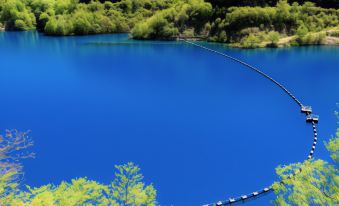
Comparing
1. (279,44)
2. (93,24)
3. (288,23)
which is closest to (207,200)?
(279,44)

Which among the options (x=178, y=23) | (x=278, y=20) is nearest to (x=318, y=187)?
(x=278, y=20)

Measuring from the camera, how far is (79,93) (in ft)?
115

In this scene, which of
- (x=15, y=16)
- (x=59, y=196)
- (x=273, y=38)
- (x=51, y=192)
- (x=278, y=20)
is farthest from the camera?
(x=15, y=16)

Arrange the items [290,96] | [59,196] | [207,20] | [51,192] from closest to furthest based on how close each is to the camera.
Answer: [51,192] < [59,196] < [290,96] < [207,20]

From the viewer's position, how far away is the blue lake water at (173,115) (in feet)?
67.5

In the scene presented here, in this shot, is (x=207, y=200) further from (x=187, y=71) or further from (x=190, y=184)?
(x=187, y=71)

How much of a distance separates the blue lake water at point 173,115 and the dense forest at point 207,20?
25.1 ft

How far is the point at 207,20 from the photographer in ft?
218

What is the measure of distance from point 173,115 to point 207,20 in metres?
41.2

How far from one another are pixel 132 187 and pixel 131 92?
23473 mm

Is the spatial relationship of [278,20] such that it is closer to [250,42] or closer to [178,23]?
[250,42]

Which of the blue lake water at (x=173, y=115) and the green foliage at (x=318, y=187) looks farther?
the blue lake water at (x=173, y=115)

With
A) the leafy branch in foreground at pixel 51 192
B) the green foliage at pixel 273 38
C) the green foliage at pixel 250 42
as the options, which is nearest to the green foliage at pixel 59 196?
the leafy branch in foreground at pixel 51 192

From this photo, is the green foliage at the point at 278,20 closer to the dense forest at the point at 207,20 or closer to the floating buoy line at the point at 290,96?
the dense forest at the point at 207,20
